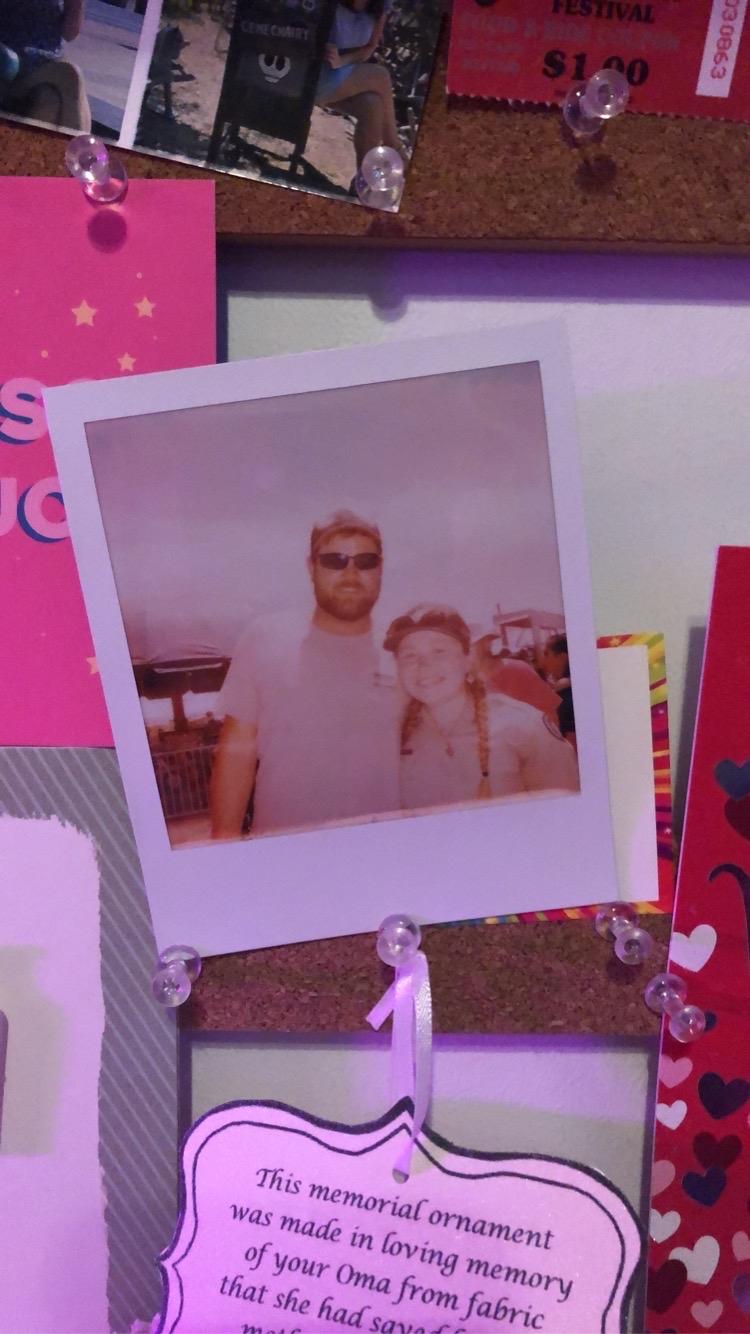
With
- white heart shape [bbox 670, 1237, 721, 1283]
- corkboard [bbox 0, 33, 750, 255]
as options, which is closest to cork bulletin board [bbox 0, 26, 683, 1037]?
corkboard [bbox 0, 33, 750, 255]

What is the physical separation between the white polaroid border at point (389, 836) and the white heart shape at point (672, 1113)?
0.11 metres

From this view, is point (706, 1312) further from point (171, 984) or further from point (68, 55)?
point (68, 55)

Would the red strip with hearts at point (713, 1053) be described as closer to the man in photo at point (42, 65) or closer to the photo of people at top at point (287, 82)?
the photo of people at top at point (287, 82)

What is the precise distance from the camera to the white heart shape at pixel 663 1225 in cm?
46

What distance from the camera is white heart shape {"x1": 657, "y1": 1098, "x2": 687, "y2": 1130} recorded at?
47 cm

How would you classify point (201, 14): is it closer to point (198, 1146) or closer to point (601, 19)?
point (601, 19)

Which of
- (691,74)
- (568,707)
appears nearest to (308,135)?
(691,74)

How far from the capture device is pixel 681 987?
1.52 feet

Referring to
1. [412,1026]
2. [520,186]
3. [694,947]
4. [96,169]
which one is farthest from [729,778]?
[96,169]

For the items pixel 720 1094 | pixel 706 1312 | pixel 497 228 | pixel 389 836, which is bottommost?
pixel 706 1312

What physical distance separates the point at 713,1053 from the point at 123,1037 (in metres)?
0.31

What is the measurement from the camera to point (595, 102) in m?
0.43

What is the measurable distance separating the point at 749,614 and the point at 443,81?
307 millimetres

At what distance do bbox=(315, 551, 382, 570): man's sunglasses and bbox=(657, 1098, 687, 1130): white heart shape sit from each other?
0.32 m
